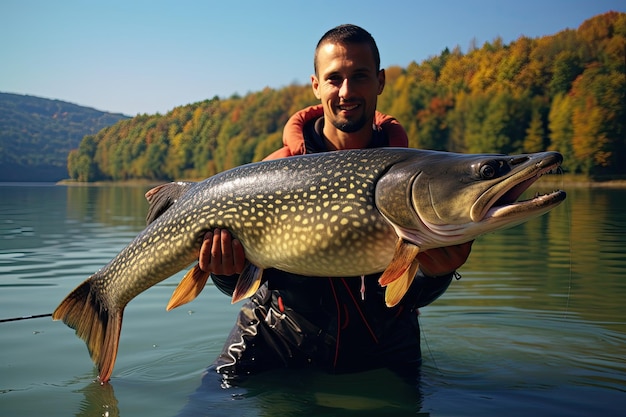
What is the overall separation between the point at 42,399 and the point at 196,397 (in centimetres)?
108

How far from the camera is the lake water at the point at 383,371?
4336 millimetres

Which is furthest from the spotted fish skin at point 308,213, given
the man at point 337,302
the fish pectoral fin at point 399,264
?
the man at point 337,302

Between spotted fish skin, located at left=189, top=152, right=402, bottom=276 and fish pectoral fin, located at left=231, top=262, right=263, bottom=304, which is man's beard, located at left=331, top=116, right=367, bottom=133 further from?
fish pectoral fin, located at left=231, top=262, right=263, bottom=304

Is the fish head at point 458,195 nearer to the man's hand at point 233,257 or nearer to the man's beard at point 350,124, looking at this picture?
the man's hand at point 233,257

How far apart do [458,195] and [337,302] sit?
1411mm

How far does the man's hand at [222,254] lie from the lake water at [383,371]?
2.96ft

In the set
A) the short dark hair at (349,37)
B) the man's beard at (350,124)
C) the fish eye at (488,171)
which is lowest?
the fish eye at (488,171)

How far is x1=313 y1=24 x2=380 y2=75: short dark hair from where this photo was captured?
475cm

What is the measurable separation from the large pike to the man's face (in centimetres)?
82

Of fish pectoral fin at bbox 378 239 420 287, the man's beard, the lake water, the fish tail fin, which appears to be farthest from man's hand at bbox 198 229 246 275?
the man's beard

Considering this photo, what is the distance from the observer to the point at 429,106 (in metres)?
83.6

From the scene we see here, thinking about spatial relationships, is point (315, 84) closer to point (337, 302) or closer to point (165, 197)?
point (165, 197)

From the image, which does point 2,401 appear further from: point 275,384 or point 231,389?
point 275,384

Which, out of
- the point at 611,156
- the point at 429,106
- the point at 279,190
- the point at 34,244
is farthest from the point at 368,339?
the point at 429,106
